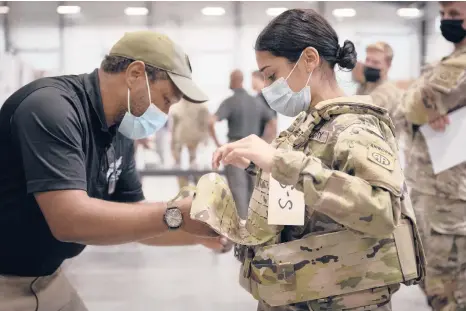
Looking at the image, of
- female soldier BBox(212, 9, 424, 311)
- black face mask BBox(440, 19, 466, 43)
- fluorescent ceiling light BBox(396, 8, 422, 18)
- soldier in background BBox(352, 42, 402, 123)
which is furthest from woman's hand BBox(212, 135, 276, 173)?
fluorescent ceiling light BBox(396, 8, 422, 18)

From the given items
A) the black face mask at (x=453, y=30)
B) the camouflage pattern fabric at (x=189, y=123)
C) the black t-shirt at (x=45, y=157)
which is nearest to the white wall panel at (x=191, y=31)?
the camouflage pattern fabric at (x=189, y=123)

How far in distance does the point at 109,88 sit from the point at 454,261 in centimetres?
184

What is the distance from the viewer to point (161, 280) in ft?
12.9

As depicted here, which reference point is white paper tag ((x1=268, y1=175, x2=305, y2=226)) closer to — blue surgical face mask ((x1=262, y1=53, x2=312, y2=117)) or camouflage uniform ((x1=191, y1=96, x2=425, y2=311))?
camouflage uniform ((x1=191, y1=96, x2=425, y2=311))

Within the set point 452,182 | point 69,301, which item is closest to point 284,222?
point 69,301

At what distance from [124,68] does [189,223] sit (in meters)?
0.53

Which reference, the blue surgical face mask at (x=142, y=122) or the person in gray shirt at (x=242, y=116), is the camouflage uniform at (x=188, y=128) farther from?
the blue surgical face mask at (x=142, y=122)

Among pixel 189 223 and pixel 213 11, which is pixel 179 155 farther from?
pixel 189 223

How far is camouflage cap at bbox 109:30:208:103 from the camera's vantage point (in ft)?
5.75

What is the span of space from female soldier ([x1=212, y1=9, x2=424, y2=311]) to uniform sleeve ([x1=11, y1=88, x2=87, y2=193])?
37cm

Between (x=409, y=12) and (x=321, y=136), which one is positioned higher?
(x=409, y=12)

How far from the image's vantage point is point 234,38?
4355 mm

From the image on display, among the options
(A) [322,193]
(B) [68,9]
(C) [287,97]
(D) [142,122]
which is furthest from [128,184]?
(B) [68,9]

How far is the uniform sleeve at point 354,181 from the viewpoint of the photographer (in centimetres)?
119
